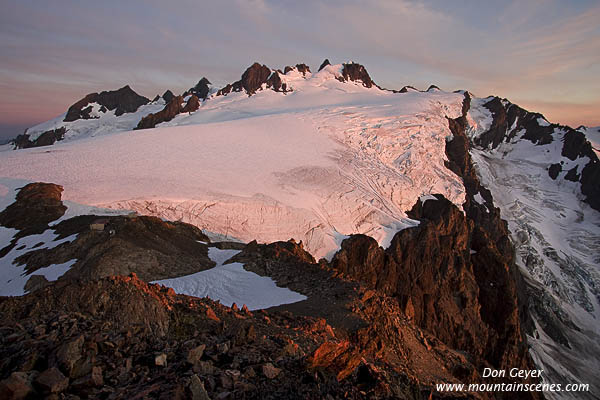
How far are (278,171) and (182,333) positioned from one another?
35.7 m

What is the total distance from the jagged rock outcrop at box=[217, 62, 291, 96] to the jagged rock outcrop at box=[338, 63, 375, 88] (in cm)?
1913

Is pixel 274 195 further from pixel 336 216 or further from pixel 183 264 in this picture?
pixel 183 264

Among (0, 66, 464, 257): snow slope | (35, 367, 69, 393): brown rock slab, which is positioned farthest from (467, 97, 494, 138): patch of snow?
(35, 367, 69, 393): brown rock slab

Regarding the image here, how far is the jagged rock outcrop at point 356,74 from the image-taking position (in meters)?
98.5

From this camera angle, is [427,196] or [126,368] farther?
Result: [427,196]

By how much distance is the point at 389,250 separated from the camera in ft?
133

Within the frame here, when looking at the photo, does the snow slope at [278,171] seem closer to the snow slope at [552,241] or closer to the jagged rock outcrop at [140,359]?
the snow slope at [552,241]

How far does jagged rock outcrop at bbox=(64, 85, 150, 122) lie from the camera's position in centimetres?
10544

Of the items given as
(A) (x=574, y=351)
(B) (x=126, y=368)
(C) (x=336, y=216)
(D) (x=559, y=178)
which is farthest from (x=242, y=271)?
(D) (x=559, y=178)

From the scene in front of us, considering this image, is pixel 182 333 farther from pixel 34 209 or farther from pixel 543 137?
pixel 543 137

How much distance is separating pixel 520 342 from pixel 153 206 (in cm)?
4122

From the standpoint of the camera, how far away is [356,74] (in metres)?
99.7

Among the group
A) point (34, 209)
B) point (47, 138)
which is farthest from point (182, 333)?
point (47, 138)

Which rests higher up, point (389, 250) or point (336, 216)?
point (336, 216)
